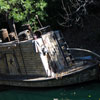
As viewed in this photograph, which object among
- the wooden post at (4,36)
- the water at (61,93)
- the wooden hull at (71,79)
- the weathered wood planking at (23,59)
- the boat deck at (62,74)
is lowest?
the water at (61,93)

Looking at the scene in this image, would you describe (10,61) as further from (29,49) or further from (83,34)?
(83,34)

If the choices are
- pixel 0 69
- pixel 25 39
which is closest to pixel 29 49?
pixel 25 39

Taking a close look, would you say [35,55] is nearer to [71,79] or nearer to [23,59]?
[23,59]

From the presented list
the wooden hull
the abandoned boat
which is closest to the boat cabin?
the abandoned boat

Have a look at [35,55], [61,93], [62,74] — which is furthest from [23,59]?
[61,93]

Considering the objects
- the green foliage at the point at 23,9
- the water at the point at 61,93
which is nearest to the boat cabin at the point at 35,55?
the water at the point at 61,93

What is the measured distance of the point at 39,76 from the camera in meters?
11.4

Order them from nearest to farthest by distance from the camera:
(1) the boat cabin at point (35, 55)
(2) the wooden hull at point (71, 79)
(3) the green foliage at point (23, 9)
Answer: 1. (2) the wooden hull at point (71, 79)
2. (1) the boat cabin at point (35, 55)
3. (3) the green foliage at point (23, 9)

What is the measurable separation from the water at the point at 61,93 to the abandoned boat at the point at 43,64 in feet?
1.02

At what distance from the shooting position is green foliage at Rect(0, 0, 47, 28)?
13.2 m

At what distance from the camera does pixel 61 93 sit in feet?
35.0

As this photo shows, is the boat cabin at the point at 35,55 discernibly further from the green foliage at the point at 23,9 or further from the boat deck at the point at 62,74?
the green foliage at the point at 23,9

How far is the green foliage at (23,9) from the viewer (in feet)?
43.4

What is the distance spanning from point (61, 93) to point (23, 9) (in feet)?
20.0
